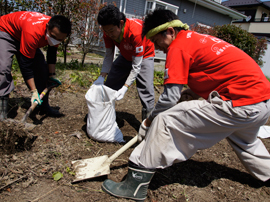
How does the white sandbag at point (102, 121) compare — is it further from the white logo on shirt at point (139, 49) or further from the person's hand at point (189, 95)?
Answer: the person's hand at point (189, 95)

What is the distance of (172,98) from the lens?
1.53m

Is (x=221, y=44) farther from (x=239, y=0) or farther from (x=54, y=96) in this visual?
(x=239, y=0)

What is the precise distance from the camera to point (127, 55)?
2762 mm

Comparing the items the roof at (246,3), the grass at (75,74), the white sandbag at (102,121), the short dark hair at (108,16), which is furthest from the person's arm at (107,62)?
the roof at (246,3)

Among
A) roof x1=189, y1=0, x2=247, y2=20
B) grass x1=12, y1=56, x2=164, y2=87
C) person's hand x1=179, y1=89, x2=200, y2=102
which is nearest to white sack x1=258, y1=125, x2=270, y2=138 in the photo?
person's hand x1=179, y1=89, x2=200, y2=102

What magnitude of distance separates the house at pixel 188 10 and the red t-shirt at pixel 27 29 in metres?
5.88

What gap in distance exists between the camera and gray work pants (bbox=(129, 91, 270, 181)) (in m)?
1.47

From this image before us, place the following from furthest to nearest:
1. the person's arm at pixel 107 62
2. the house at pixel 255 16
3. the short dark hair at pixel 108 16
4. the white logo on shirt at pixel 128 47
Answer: the house at pixel 255 16 → the person's arm at pixel 107 62 → the white logo on shirt at pixel 128 47 → the short dark hair at pixel 108 16

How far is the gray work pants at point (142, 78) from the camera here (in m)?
2.78

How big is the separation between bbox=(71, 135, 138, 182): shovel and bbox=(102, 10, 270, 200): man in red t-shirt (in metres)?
0.35

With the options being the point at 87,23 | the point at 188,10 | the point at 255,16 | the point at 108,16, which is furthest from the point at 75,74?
the point at 255,16

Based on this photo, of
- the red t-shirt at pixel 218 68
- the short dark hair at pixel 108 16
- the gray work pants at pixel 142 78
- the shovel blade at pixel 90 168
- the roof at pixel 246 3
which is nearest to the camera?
the red t-shirt at pixel 218 68

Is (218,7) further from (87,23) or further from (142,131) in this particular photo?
(142,131)

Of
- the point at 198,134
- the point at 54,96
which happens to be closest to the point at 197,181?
the point at 198,134
